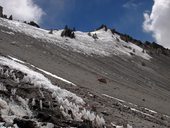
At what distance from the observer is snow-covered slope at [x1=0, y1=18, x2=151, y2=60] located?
178 ft

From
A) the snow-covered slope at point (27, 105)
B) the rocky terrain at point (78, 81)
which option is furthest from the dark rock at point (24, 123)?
the snow-covered slope at point (27, 105)

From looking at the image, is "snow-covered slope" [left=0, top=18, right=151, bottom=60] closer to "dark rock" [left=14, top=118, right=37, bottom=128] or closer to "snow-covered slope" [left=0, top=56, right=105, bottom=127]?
"snow-covered slope" [left=0, top=56, right=105, bottom=127]

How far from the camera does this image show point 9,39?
1727 inches

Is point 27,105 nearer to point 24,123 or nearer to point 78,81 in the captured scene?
point 24,123

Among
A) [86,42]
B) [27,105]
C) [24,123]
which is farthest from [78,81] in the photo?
[86,42]

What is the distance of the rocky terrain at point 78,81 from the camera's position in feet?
42.2

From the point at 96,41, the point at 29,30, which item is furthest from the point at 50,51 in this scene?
the point at 96,41

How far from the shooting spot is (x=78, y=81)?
31.2 m

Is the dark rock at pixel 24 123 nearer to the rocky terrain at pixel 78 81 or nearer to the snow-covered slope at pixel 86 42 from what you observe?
the rocky terrain at pixel 78 81

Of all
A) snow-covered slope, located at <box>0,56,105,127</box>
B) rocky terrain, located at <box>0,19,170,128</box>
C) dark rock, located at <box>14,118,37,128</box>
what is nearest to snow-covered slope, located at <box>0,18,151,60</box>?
rocky terrain, located at <box>0,19,170,128</box>

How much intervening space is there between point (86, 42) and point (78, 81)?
1375 inches

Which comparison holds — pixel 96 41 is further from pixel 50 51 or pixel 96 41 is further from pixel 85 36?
pixel 50 51

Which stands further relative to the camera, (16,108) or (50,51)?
(50,51)

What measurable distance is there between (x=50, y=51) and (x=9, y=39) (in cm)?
534
